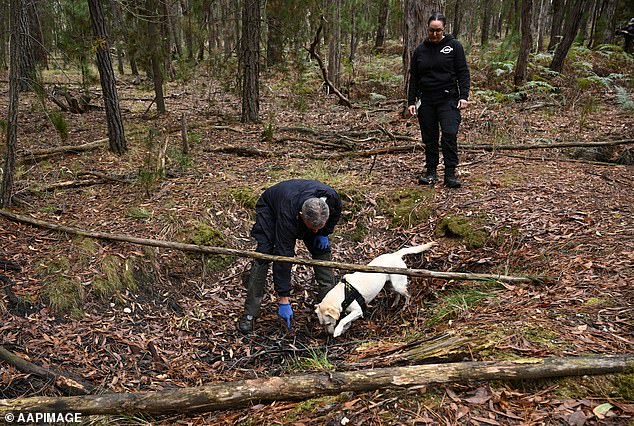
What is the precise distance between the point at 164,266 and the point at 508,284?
352cm

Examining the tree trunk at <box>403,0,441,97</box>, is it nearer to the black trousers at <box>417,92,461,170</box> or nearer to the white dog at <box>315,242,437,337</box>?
the black trousers at <box>417,92,461,170</box>

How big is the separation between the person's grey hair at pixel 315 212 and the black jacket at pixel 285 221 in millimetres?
209

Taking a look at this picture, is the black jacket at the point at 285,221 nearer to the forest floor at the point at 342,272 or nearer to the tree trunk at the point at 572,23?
the forest floor at the point at 342,272

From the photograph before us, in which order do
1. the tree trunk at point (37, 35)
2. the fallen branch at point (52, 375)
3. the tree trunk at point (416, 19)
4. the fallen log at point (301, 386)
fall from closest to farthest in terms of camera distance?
1. the fallen log at point (301, 386)
2. the fallen branch at point (52, 375)
3. the tree trunk at point (37, 35)
4. the tree trunk at point (416, 19)

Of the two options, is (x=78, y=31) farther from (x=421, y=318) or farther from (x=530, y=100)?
(x=530, y=100)

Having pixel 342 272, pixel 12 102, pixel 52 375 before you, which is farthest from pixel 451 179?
pixel 12 102

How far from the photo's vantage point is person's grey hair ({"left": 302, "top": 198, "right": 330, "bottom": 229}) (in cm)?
374

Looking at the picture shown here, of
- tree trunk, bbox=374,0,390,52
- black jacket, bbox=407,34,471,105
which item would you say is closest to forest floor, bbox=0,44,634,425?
black jacket, bbox=407,34,471,105

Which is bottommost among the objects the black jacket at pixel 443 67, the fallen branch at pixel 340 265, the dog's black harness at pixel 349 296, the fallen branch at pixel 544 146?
the dog's black harness at pixel 349 296

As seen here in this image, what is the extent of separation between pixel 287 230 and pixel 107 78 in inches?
189

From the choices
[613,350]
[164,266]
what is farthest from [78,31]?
[613,350]

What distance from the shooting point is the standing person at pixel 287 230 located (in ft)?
13.0

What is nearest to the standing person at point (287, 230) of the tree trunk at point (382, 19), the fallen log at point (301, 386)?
the fallen log at point (301, 386)

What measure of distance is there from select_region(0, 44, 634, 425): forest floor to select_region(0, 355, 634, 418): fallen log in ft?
0.23
